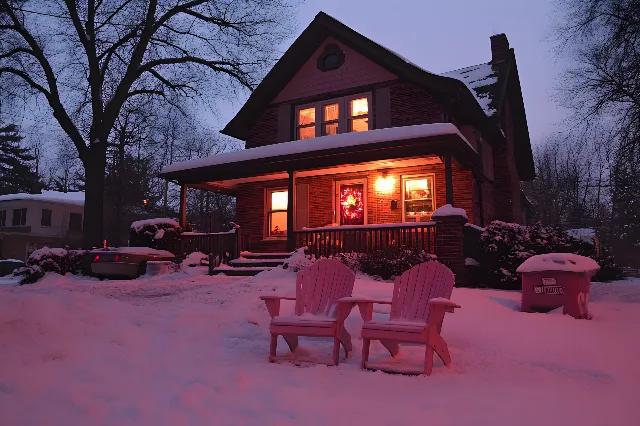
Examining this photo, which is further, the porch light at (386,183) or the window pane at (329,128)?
the window pane at (329,128)

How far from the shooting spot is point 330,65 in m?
15.5

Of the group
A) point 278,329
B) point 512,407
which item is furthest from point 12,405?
point 512,407

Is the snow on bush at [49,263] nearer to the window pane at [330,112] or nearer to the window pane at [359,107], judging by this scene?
the window pane at [330,112]

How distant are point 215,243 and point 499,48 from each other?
13089 millimetres

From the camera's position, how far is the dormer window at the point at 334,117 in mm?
14773

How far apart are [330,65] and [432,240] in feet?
23.3

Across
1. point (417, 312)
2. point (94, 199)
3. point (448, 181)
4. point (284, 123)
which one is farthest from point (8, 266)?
point (417, 312)

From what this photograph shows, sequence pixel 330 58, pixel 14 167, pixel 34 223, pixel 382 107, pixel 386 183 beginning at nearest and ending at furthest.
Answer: pixel 386 183
pixel 382 107
pixel 330 58
pixel 34 223
pixel 14 167

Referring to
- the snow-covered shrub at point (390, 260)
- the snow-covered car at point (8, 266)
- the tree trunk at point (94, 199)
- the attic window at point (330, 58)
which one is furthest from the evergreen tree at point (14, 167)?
the snow-covered shrub at point (390, 260)

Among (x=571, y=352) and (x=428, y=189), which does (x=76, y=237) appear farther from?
(x=571, y=352)

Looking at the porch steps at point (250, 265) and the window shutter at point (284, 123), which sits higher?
the window shutter at point (284, 123)

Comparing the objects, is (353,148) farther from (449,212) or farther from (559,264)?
(559,264)

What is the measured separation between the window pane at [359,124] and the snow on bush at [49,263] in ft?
27.4

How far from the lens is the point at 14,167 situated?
4262 cm
